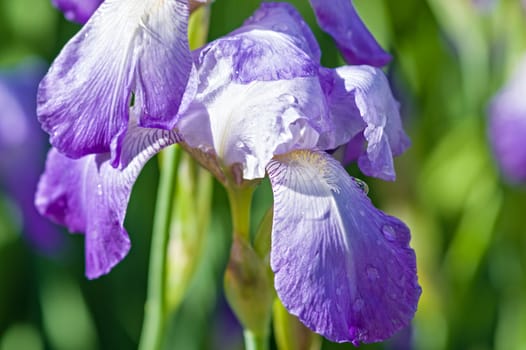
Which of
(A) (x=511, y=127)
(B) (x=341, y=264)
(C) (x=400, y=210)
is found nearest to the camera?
(B) (x=341, y=264)

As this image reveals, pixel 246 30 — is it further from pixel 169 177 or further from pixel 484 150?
pixel 484 150

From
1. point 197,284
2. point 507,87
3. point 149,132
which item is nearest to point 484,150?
point 507,87

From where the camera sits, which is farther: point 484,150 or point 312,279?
point 484,150

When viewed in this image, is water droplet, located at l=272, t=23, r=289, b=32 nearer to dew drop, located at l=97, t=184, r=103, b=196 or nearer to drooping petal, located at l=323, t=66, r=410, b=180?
drooping petal, located at l=323, t=66, r=410, b=180

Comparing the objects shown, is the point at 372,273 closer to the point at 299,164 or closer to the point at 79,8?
the point at 299,164

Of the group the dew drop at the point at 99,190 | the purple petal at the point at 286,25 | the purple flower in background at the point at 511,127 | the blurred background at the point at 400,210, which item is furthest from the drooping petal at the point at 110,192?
the purple flower in background at the point at 511,127

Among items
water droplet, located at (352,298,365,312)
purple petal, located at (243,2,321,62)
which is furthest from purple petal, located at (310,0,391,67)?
water droplet, located at (352,298,365,312)

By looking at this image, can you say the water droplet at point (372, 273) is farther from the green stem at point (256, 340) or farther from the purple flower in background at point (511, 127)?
the purple flower in background at point (511, 127)

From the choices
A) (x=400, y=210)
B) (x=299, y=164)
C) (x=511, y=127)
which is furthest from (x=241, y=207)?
(x=511, y=127)
